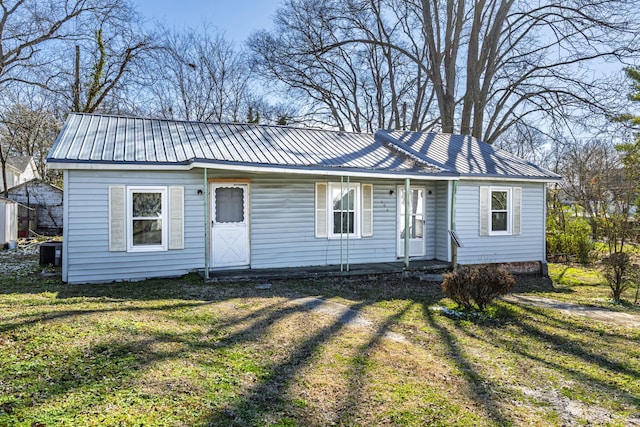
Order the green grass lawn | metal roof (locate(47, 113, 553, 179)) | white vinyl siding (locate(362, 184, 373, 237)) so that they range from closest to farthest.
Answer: the green grass lawn → metal roof (locate(47, 113, 553, 179)) → white vinyl siding (locate(362, 184, 373, 237))

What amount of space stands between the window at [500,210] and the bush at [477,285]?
480 cm

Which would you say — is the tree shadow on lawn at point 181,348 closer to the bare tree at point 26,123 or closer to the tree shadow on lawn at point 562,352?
the tree shadow on lawn at point 562,352

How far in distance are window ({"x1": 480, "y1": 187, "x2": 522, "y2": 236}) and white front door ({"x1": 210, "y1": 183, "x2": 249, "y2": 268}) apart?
20.3 feet

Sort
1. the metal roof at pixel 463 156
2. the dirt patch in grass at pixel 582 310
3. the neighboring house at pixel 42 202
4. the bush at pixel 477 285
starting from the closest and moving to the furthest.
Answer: the bush at pixel 477 285 < the dirt patch in grass at pixel 582 310 < the metal roof at pixel 463 156 < the neighboring house at pixel 42 202

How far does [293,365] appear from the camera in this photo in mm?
4293

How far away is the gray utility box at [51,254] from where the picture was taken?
1065 centimetres

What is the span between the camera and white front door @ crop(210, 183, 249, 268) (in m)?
9.48

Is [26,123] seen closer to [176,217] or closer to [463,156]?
[176,217]

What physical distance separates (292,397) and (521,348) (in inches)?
129

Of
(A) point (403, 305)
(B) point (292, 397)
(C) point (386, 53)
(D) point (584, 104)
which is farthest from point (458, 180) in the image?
(C) point (386, 53)

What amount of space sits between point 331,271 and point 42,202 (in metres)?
16.7

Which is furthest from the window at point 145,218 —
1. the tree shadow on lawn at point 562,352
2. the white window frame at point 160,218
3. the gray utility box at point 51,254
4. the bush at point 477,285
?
the tree shadow on lawn at point 562,352

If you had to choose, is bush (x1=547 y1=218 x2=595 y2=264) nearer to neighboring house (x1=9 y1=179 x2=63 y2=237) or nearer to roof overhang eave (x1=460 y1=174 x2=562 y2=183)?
roof overhang eave (x1=460 y1=174 x2=562 y2=183)

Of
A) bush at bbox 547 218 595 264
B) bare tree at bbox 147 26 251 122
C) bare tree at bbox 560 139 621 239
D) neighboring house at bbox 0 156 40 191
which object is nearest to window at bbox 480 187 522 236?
bush at bbox 547 218 595 264
